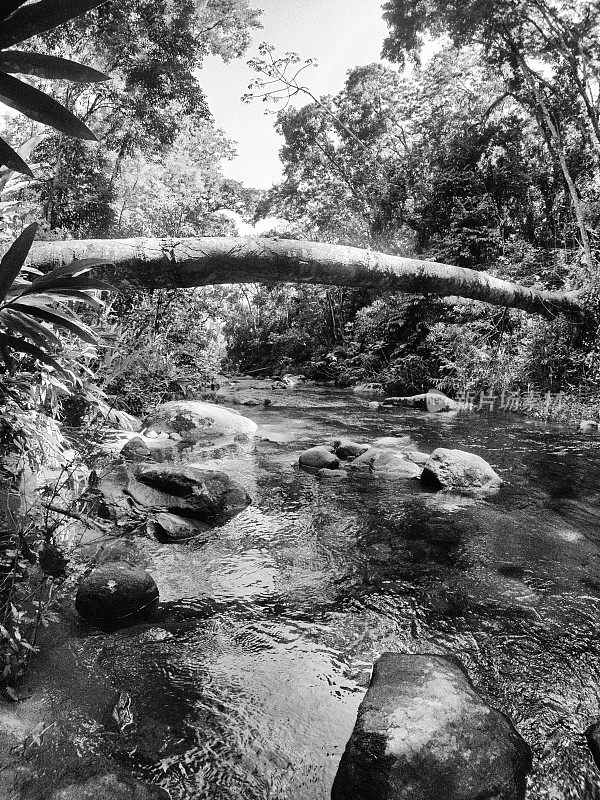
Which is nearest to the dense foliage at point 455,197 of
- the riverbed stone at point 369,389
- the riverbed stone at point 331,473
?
the riverbed stone at point 369,389

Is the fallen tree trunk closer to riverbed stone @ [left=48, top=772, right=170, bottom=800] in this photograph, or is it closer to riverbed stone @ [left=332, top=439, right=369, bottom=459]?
riverbed stone @ [left=332, top=439, right=369, bottom=459]

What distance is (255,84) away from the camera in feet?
44.4

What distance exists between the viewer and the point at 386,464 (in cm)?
536

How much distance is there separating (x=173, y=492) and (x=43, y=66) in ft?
10.9

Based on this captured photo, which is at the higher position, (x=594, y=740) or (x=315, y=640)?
(x=594, y=740)

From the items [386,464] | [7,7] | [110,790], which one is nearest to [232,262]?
[386,464]

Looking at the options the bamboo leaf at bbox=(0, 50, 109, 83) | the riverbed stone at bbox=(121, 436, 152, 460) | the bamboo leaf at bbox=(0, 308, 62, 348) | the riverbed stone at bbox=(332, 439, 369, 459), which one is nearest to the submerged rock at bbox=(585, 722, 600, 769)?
the bamboo leaf at bbox=(0, 308, 62, 348)

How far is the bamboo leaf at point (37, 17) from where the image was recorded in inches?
32.9

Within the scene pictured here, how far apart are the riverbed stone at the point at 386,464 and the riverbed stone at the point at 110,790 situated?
3941mm

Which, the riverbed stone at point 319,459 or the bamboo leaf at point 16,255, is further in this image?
the riverbed stone at point 319,459

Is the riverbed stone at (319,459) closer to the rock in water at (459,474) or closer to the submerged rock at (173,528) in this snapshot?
the rock in water at (459,474)

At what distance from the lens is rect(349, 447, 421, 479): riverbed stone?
5188mm

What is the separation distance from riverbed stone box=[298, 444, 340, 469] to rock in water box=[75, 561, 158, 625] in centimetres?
316

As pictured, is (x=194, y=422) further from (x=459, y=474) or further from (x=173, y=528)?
(x=459, y=474)
